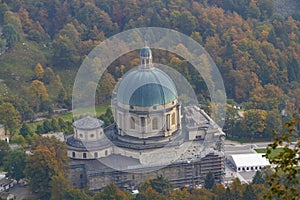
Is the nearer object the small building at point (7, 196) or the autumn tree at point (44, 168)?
the small building at point (7, 196)

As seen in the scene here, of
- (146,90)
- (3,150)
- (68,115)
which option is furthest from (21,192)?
(68,115)

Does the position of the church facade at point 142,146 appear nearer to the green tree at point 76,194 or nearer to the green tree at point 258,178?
the green tree at point 76,194

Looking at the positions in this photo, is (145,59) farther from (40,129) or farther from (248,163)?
(40,129)

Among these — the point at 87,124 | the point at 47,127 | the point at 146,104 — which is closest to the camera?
the point at 146,104

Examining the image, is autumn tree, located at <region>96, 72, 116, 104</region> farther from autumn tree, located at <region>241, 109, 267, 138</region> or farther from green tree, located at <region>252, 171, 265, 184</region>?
green tree, located at <region>252, 171, 265, 184</region>

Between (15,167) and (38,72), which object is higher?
(38,72)

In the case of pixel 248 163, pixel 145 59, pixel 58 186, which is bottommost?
pixel 58 186

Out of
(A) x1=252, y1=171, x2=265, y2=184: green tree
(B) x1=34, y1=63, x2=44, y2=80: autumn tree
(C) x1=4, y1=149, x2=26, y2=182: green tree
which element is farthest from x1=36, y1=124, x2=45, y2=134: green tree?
(A) x1=252, y1=171, x2=265, y2=184: green tree

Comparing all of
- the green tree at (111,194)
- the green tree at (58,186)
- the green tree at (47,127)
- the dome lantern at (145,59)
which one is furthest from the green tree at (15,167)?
the dome lantern at (145,59)
